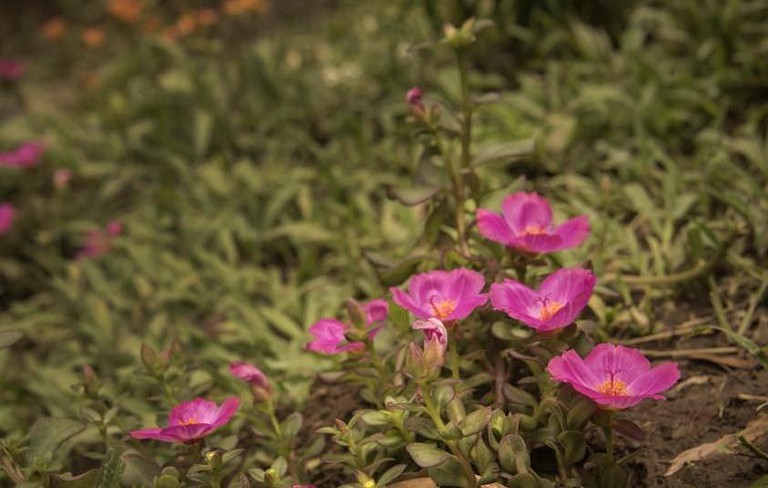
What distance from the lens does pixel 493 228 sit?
165cm

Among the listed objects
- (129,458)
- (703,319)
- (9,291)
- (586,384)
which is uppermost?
(586,384)

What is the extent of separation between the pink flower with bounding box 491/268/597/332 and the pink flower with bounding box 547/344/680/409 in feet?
0.21

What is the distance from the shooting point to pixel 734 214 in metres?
2.22

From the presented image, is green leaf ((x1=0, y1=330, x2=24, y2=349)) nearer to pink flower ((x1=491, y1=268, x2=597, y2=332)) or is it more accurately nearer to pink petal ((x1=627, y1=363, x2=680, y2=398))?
pink flower ((x1=491, y1=268, x2=597, y2=332))

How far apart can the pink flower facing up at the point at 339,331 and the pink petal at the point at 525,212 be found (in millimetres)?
312

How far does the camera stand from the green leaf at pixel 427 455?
1.38 m

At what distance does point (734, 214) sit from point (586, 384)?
3.53ft

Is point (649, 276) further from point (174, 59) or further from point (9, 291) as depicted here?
point (174, 59)

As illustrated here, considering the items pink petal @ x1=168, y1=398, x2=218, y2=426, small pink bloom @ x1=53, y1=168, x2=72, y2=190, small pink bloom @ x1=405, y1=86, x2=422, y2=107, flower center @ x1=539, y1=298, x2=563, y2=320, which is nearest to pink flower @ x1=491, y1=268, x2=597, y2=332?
flower center @ x1=539, y1=298, x2=563, y2=320

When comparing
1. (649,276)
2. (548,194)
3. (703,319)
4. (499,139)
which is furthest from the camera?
(499,139)

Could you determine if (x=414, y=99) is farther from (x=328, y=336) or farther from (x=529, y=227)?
(x=328, y=336)

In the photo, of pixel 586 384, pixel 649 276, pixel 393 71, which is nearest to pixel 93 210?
pixel 393 71

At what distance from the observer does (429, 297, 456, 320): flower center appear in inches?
60.5

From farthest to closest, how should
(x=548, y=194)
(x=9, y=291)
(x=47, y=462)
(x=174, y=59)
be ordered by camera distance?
(x=174, y=59), (x=9, y=291), (x=548, y=194), (x=47, y=462)
